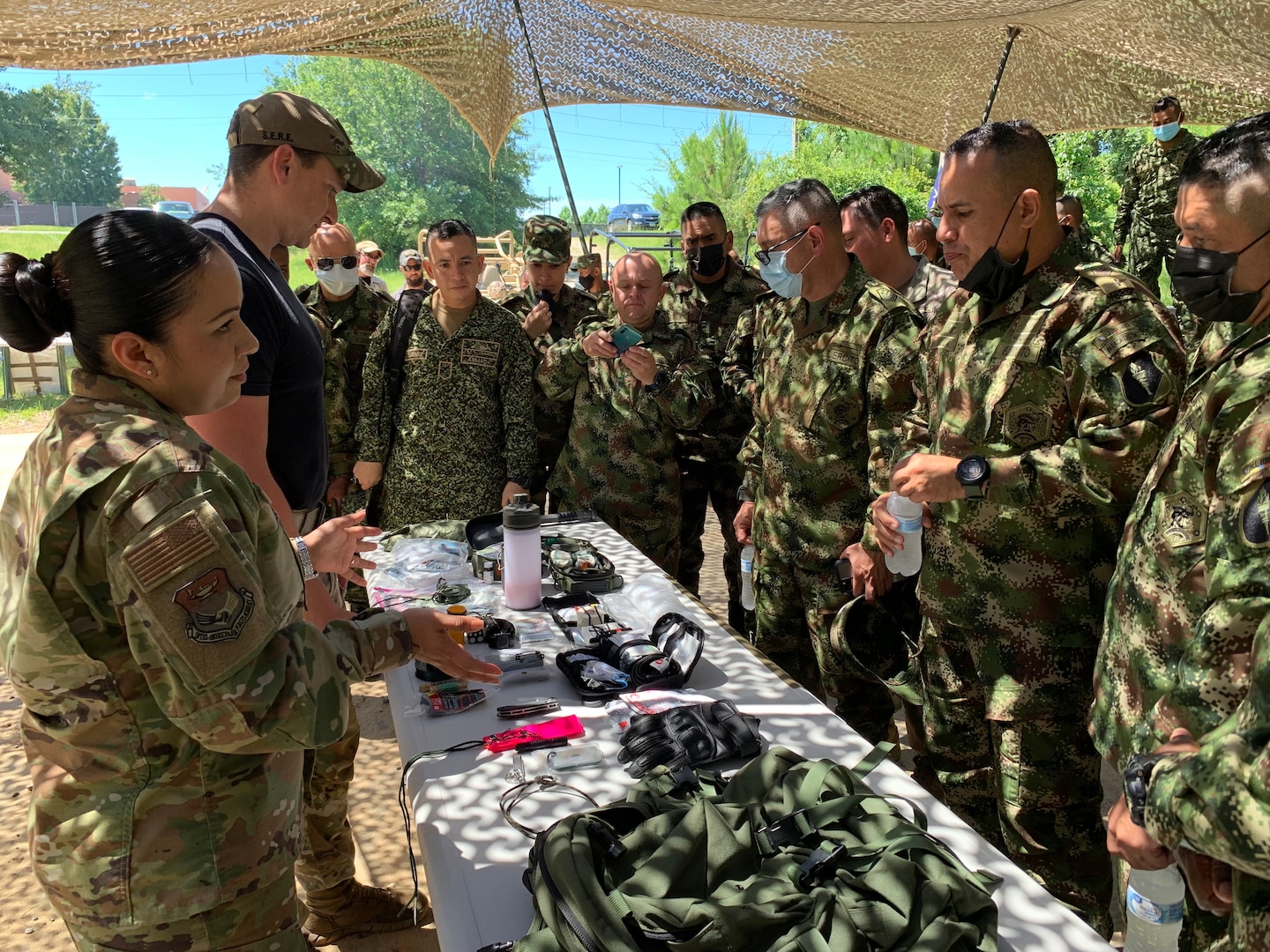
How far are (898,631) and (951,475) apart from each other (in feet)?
2.85

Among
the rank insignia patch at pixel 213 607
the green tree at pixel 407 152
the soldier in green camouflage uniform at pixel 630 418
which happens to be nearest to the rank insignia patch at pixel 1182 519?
the rank insignia patch at pixel 213 607

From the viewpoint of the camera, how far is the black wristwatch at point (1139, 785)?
4.09ft

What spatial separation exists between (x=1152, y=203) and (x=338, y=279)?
6757 mm

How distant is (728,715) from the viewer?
5.67 feet

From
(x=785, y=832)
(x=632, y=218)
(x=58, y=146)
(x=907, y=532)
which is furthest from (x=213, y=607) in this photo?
(x=58, y=146)

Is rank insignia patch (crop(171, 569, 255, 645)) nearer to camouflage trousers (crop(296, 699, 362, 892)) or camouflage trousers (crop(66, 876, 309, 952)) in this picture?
camouflage trousers (crop(66, 876, 309, 952))

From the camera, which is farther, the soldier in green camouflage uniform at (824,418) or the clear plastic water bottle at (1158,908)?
the soldier in green camouflage uniform at (824,418)

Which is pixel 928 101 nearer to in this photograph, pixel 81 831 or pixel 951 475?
pixel 951 475

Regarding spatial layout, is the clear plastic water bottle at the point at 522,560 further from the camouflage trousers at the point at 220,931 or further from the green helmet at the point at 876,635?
the camouflage trousers at the point at 220,931

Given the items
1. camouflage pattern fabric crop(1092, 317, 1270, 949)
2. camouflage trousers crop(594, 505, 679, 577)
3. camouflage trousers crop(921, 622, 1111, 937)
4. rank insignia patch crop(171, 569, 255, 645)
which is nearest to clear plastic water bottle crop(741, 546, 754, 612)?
camouflage trousers crop(594, 505, 679, 577)

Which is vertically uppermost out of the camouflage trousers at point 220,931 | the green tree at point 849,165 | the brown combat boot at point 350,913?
the green tree at point 849,165

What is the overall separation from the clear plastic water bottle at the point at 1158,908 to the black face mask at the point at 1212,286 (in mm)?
901

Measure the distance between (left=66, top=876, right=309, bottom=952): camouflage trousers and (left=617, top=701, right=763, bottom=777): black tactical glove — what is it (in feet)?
2.03

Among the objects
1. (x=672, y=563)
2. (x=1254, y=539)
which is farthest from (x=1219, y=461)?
(x=672, y=563)
